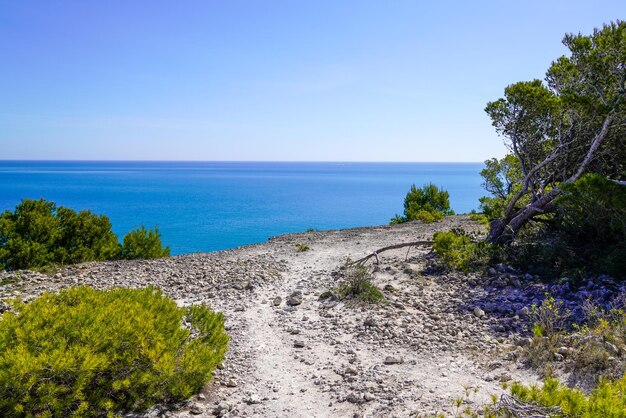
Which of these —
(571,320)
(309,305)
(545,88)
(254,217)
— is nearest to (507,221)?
(545,88)

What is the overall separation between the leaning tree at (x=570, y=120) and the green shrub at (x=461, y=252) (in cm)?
142

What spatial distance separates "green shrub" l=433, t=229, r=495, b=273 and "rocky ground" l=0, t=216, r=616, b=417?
1.92ft

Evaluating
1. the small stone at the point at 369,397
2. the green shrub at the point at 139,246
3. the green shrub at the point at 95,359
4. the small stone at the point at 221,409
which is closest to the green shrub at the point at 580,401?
the small stone at the point at 369,397

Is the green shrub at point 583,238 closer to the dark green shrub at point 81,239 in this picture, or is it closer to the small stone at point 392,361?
the small stone at point 392,361

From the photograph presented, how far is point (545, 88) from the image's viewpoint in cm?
1255

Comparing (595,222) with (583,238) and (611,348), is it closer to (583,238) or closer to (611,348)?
(583,238)

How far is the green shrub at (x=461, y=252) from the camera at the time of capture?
11.6 metres

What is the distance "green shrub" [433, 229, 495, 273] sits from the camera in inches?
458

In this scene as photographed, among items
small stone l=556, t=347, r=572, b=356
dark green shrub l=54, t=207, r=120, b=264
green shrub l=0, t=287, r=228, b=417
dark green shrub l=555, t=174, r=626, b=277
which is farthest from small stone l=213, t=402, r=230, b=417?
dark green shrub l=54, t=207, r=120, b=264

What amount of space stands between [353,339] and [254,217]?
6048 cm

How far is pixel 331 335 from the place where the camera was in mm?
8141

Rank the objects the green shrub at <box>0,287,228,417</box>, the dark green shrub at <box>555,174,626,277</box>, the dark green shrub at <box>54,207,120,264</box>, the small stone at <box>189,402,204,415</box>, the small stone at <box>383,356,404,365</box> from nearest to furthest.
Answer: the green shrub at <box>0,287,228,417</box>, the small stone at <box>189,402,204,415</box>, the small stone at <box>383,356,404,365</box>, the dark green shrub at <box>555,174,626,277</box>, the dark green shrub at <box>54,207,120,264</box>

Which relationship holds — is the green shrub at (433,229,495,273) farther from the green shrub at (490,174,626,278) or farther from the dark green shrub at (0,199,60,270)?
the dark green shrub at (0,199,60,270)

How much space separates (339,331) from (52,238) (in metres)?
11.6
